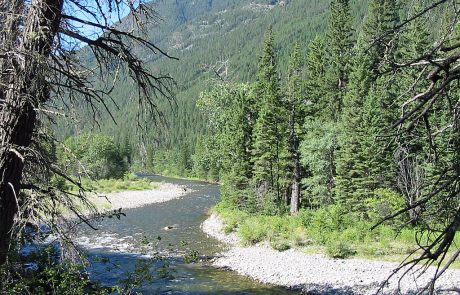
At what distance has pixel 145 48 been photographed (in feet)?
14.5

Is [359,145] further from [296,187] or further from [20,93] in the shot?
[20,93]

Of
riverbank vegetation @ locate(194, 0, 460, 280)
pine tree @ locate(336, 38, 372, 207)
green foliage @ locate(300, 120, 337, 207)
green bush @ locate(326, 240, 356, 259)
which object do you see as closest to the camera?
green bush @ locate(326, 240, 356, 259)

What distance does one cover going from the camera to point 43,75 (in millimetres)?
3365

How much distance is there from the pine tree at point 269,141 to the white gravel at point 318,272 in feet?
36.4

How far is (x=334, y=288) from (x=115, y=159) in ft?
222

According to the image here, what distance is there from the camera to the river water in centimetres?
1442

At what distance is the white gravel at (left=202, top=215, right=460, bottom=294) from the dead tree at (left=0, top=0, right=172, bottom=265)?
1388cm

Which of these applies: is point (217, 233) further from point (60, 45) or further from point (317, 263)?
point (60, 45)

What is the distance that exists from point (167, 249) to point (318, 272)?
10.8 metres

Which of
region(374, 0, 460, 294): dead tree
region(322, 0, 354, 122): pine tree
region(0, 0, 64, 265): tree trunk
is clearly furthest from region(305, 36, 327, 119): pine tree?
region(374, 0, 460, 294): dead tree

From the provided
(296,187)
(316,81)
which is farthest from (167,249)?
(316,81)

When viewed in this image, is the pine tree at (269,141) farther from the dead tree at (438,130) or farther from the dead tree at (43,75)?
the dead tree at (438,130)

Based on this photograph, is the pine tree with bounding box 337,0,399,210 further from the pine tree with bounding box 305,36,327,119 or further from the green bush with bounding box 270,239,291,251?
the green bush with bounding box 270,239,291,251

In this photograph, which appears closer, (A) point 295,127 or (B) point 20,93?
(B) point 20,93
